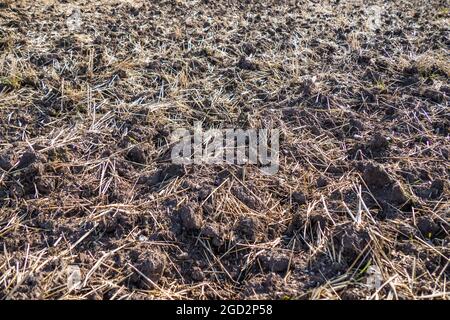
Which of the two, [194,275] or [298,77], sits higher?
[298,77]

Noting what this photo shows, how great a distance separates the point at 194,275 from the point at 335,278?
0.58 meters

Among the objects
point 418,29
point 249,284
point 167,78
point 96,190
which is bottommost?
point 249,284

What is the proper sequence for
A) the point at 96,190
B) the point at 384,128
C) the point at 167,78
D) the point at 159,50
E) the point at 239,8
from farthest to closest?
the point at 239,8
the point at 159,50
the point at 167,78
the point at 384,128
the point at 96,190

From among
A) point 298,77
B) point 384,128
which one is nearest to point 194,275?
point 384,128

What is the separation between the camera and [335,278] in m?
1.82

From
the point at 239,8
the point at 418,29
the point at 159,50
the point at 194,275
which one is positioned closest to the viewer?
the point at 194,275

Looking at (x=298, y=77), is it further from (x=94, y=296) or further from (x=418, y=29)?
(x=94, y=296)

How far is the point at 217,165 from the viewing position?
236 centimetres

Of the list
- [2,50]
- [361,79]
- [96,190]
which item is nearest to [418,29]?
[361,79]

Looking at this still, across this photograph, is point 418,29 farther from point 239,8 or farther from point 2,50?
point 2,50

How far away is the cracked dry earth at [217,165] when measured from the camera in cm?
188

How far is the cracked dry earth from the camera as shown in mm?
1875

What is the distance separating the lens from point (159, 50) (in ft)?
11.1

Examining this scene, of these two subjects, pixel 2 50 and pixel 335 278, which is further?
pixel 2 50
